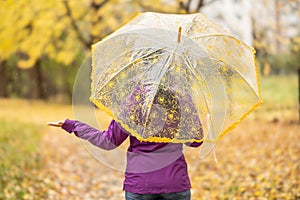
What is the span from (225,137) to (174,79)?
905 cm

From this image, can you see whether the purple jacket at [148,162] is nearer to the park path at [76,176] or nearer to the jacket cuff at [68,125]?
the jacket cuff at [68,125]

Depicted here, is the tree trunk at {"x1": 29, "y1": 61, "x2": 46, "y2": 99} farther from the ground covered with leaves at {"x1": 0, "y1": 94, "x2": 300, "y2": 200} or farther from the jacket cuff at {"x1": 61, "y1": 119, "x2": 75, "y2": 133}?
the jacket cuff at {"x1": 61, "y1": 119, "x2": 75, "y2": 133}

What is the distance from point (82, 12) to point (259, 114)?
6.20m

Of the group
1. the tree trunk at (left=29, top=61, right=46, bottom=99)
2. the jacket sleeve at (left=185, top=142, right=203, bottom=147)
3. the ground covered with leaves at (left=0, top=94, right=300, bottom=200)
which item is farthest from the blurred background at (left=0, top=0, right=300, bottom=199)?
the tree trunk at (left=29, top=61, right=46, bottom=99)

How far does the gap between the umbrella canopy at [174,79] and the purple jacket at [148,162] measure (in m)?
0.09

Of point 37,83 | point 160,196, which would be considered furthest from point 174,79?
point 37,83

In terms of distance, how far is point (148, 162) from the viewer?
3428 millimetres

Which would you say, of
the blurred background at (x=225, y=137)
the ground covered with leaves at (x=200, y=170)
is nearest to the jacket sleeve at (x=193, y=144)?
the ground covered with leaves at (x=200, y=170)

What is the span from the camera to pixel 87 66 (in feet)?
13.2

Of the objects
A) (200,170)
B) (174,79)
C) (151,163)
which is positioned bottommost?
(200,170)

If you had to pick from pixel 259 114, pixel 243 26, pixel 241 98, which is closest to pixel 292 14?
pixel 243 26

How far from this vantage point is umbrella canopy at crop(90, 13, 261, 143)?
11.5ft

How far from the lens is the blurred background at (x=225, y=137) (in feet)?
23.6

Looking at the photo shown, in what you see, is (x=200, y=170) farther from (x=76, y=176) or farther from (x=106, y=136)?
(x=106, y=136)
